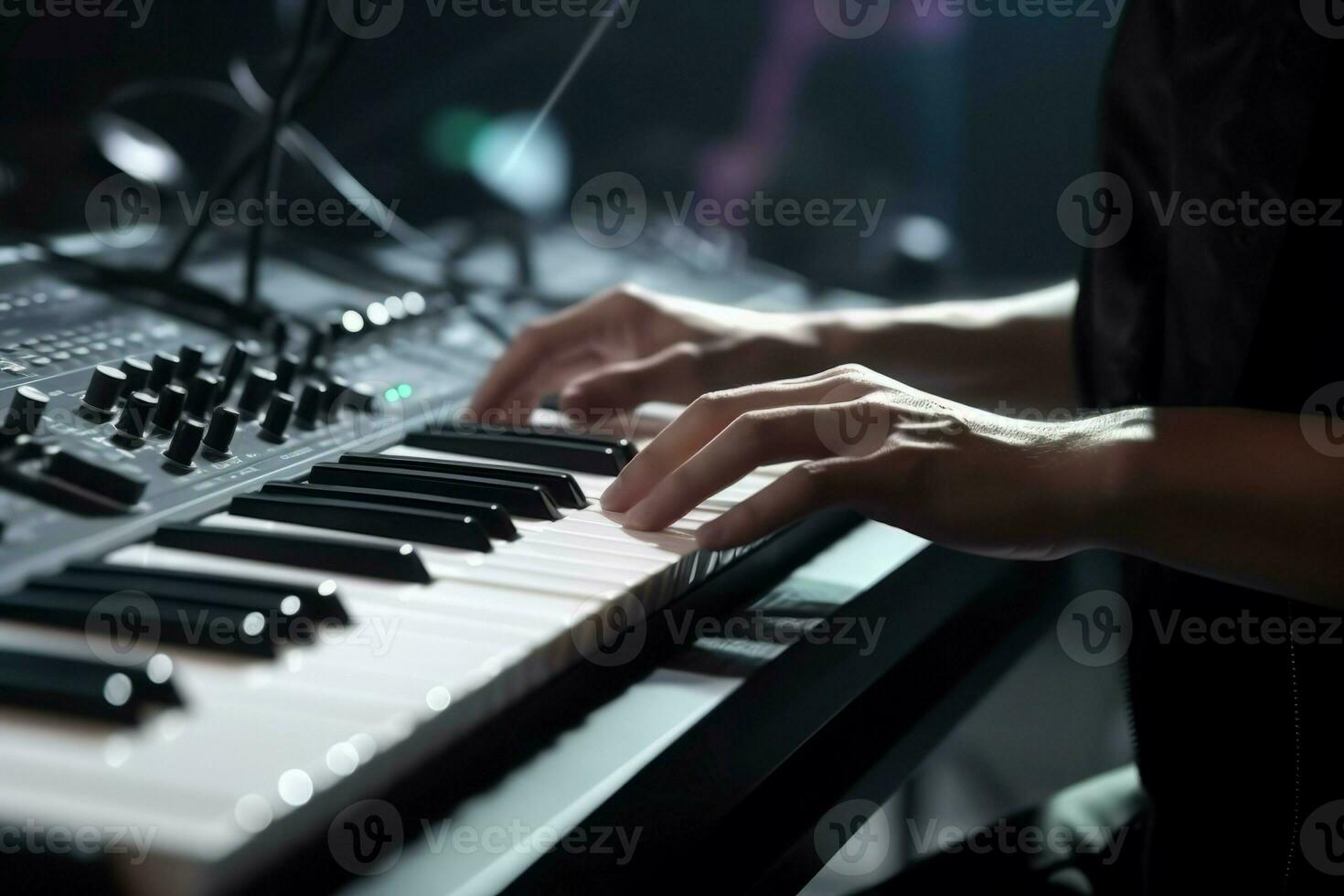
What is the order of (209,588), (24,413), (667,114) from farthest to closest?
1. (667,114)
2. (24,413)
3. (209,588)

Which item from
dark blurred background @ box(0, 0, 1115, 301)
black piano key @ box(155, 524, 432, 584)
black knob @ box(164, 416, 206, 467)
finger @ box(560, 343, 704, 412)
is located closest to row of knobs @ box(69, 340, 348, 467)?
black knob @ box(164, 416, 206, 467)

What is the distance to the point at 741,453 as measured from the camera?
691mm

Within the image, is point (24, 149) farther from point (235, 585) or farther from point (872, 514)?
point (872, 514)

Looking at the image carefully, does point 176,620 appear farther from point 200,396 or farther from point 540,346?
point 540,346

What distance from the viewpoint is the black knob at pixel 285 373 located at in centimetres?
85

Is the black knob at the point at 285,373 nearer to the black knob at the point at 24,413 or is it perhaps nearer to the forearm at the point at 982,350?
the black knob at the point at 24,413

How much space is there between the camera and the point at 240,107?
1268 millimetres

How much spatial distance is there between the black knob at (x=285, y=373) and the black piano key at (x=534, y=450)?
0.09m

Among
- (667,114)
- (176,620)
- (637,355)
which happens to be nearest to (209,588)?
(176,620)

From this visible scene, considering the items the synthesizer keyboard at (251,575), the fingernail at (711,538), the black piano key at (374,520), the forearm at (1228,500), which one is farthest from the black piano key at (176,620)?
the forearm at (1228,500)

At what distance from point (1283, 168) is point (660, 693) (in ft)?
1.81

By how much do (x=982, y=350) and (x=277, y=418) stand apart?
682 mm

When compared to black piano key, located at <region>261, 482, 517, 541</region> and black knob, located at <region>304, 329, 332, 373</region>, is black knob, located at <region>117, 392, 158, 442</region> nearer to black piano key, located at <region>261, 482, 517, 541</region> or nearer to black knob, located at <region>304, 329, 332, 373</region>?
black piano key, located at <region>261, 482, 517, 541</region>

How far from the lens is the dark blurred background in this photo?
119cm
